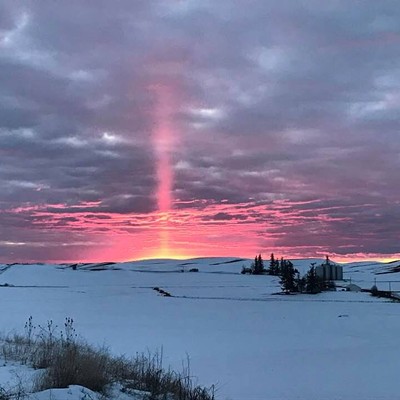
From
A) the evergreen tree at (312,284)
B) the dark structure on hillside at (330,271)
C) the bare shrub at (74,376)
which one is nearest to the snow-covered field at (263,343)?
the bare shrub at (74,376)

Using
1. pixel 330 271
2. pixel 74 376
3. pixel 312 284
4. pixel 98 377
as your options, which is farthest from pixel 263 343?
pixel 330 271

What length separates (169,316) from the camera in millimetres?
22938

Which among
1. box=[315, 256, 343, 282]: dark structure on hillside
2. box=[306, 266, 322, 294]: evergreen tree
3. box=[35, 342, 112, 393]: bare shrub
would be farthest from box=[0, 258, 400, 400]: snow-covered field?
box=[315, 256, 343, 282]: dark structure on hillside

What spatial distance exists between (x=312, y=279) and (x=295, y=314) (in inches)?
755

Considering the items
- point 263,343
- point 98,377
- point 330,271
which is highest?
point 330,271

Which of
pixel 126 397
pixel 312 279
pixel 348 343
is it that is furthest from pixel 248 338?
pixel 312 279

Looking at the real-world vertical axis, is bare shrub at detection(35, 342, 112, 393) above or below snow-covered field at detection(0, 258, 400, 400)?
above

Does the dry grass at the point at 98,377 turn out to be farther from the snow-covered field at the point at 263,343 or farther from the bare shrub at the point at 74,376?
the snow-covered field at the point at 263,343

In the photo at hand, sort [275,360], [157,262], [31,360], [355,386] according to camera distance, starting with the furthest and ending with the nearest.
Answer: [157,262], [275,360], [355,386], [31,360]

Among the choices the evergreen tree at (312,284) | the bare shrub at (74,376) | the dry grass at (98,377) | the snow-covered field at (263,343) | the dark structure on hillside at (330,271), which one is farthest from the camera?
the dark structure on hillside at (330,271)

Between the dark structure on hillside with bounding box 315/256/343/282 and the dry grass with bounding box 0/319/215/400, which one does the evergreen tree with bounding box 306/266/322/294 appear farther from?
the dry grass with bounding box 0/319/215/400

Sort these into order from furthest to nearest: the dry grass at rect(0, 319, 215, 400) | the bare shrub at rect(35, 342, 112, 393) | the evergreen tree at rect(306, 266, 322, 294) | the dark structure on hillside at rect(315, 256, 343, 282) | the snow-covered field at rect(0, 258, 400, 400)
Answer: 1. the dark structure on hillside at rect(315, 256, 343, 282)
2. the evergreen tree at rect(306, 266, 322, 294)
3. the snow-covered field at rect(0, 258, 400, 400)
4. the dry grass at rect(0, 319, 215, 400)
5. the bare shrub at rect(35, 342, 112, 393)

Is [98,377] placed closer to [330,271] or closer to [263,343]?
[263,343]

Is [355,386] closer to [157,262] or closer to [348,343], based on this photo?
[348,343]
